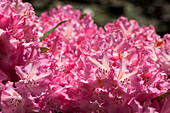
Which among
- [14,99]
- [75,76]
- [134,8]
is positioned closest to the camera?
[14,99]

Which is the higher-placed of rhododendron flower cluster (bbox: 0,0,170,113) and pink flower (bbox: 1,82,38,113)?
rhododendron flower cluster (bbox: 0,0,170,113)

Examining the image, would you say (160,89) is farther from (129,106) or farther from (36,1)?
(36,1)

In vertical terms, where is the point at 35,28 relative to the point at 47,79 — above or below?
above

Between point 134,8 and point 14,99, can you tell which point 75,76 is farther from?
point 134,8

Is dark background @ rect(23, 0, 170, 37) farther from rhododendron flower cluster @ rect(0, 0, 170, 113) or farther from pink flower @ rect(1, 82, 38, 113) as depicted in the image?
pink flower @ rect(1, 82, 38, 113)

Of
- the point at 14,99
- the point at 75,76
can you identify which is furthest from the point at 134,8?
the point at 14,99

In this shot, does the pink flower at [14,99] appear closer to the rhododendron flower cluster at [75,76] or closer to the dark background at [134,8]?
the rhododendron flower cluster at [75,76]

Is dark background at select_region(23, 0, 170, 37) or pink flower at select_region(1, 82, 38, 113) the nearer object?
pink flower at select_region(1, 82, 38, 113)

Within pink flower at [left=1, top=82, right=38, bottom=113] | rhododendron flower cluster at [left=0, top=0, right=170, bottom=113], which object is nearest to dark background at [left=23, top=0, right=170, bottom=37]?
rhododendron flower cluster at [left=0, top=0, right=170, bottom=113]

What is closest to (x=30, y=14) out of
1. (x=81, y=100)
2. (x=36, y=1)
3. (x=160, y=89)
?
(x=81, y=100)
